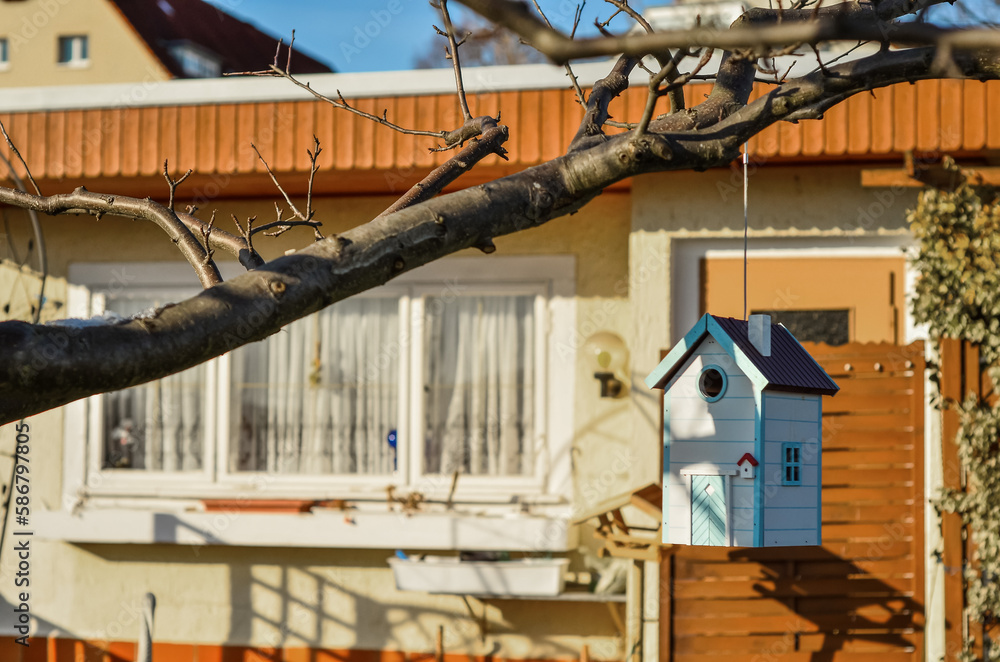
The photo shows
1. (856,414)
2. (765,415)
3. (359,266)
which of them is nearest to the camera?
(359,266)

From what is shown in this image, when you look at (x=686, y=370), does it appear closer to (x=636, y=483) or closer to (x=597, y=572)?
(x=636, y=483)

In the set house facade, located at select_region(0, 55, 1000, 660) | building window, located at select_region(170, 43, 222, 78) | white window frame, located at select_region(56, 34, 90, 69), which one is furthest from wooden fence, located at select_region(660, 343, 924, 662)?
white window frame, located at select_region(56, 34, 90, 69)

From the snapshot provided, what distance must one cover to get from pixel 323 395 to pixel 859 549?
363 centimetres

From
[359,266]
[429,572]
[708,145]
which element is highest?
[708,145]

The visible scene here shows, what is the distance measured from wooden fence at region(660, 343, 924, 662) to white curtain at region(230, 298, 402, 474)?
2.40 metres

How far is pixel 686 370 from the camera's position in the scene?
3275mm

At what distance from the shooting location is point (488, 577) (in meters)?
6.38

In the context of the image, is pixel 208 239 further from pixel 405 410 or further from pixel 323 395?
pixel 323 395

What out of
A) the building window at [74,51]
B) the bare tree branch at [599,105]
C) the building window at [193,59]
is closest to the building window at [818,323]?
the bare tree branch at [599,105]

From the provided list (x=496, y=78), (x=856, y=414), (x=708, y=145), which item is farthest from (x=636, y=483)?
(x=708, y=145)

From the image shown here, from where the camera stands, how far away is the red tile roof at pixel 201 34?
25828mm

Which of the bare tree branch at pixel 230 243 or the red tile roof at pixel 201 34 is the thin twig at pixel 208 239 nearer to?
the bare tree branch at pixel 230 243

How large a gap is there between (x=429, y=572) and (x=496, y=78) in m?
3.01

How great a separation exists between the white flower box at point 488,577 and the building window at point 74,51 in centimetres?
2349
